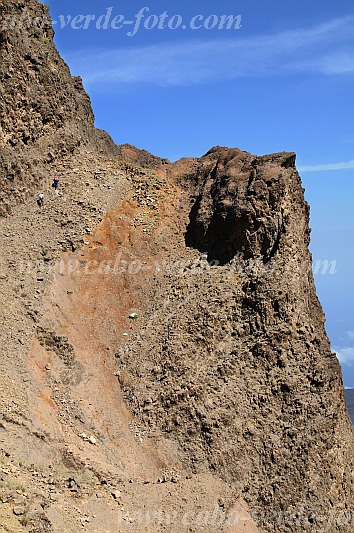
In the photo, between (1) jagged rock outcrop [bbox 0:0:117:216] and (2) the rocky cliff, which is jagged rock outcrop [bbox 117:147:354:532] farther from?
(1) jagged rock outcrop [bbox 0:0:117:216]

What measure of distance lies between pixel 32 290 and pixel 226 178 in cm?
1324

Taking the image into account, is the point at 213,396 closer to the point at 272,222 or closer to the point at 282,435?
the point at 282,435

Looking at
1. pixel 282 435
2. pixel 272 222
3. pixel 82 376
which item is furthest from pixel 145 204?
pixel 282 435

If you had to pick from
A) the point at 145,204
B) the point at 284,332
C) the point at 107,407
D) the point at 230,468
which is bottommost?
the point at 230,468

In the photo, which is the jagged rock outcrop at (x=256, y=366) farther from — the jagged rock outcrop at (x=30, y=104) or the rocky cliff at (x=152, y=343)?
the jagged rock outcrop at (x=30, y=104)

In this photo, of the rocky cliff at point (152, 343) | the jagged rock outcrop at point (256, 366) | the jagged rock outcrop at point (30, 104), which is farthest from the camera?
the jagged rock outcrop at point (30, 104)

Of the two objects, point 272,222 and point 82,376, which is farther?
point 272,222

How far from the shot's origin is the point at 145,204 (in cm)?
3825

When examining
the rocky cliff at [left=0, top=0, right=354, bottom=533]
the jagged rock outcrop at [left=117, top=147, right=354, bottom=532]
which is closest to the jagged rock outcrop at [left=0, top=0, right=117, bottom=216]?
the rocky cliff at [left=0, top=0, right=354, bottom=533]

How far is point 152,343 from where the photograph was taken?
31922 millimetres

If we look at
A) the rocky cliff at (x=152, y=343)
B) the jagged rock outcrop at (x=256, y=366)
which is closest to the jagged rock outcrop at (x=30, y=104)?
the rocky cliff at (x=152, y=343)

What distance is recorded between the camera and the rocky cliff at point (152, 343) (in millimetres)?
26391

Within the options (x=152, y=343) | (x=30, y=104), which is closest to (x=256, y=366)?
(x=152, y=343)

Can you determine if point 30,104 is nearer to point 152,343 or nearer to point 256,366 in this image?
point 152,343
